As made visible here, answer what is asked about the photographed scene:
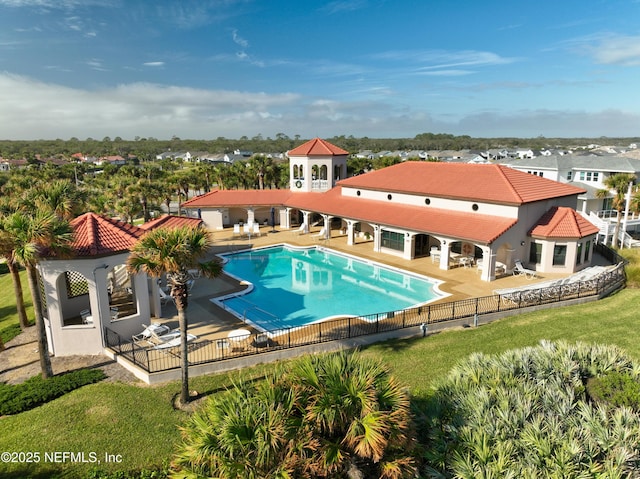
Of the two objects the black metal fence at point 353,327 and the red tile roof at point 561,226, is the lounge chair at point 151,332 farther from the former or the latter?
the red tile roof at point 561,226

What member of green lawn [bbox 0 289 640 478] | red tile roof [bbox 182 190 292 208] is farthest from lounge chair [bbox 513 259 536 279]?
red tile roof [bbox 182 190 292 208]

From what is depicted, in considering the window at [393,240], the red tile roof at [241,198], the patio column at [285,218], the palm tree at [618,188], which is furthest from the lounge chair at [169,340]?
the palm tree at [618,188]

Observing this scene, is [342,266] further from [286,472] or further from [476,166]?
[286,472]

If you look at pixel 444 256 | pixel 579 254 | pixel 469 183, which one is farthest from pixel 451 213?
pixel 579 254

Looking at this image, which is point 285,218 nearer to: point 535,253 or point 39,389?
point 535,253

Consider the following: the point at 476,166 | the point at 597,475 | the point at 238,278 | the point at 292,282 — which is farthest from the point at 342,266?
the point at 597,475
